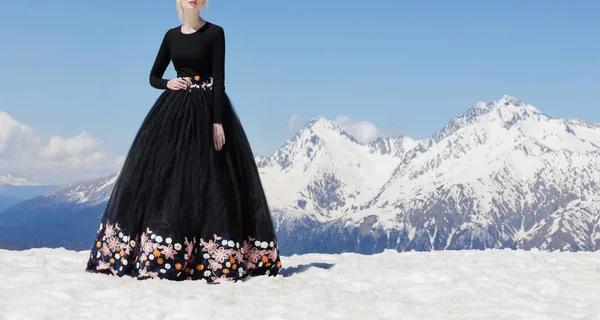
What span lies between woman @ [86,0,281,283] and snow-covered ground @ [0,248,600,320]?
1.32 ft

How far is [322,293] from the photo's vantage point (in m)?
10.2

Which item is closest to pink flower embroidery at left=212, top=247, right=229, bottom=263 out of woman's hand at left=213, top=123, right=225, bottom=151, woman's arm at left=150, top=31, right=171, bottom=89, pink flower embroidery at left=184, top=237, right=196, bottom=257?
pink flower embroidery at left=184, top=237, right=196, bottom=257

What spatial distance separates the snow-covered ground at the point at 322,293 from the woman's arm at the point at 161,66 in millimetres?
3407

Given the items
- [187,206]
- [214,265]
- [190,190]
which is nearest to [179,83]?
[190,190]

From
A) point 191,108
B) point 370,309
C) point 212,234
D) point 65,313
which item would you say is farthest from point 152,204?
point 370,309

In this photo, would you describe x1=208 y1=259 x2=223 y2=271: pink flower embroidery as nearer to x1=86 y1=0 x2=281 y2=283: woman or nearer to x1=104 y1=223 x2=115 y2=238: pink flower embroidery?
x1=86 y1=0 x2=281 y2=283: woman

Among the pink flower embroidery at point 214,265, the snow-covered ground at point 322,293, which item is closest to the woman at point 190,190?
the pink flower embroidery at point 214,265

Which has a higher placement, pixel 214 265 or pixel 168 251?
pixel 168 251

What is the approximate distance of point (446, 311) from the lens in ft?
29.7

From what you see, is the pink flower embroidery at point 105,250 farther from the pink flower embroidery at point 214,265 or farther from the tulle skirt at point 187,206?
the pink flower embroidery at point 214,265

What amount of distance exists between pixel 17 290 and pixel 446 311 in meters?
6.05

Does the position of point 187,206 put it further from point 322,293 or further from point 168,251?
point 322,293

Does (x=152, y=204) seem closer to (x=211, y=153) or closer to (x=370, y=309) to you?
(x=211, y=153)

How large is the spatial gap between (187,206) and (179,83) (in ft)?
7.18
